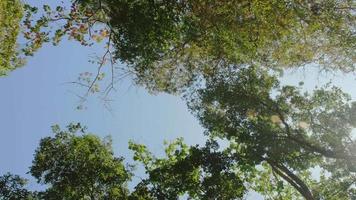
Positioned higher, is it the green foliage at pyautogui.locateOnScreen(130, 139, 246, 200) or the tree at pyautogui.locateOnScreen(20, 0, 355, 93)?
the tree at pyautogui.locateOnScreen(20, 0, 355, 93)

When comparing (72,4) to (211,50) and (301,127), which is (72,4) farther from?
(301,127)

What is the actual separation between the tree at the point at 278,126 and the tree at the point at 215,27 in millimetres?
3094

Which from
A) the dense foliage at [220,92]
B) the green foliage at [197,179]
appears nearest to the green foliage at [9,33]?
the dense foliage at [220,92]

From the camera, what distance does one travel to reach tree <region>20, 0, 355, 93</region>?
64.8ft

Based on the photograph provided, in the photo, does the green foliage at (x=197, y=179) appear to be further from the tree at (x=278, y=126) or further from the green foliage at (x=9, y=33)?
the green foliage at (x=9, y=33)

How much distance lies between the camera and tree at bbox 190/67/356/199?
24250mm

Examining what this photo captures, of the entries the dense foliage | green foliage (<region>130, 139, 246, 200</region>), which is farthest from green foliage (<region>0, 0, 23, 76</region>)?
green foliage (<region>130, 139, 246, 200</region>)

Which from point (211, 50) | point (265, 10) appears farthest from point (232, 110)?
point (265, 10)

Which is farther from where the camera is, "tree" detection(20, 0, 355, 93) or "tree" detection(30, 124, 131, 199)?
"tree" detection(30, 124, 131, 199)

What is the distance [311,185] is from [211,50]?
45.6 feet

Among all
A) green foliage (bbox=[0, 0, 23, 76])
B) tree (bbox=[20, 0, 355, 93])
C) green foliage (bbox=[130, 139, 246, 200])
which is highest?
green foliage (bbox=[0, 0, 23, 76])

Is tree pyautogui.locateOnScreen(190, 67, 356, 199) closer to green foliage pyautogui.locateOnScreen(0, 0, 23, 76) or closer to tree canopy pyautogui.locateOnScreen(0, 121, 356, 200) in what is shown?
tree canopy pyautogui.locateOnScreen(0, 121, 356, 200)

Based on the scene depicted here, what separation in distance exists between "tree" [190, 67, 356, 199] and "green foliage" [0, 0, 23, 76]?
11.6 meters

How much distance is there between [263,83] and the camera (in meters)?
26.0
